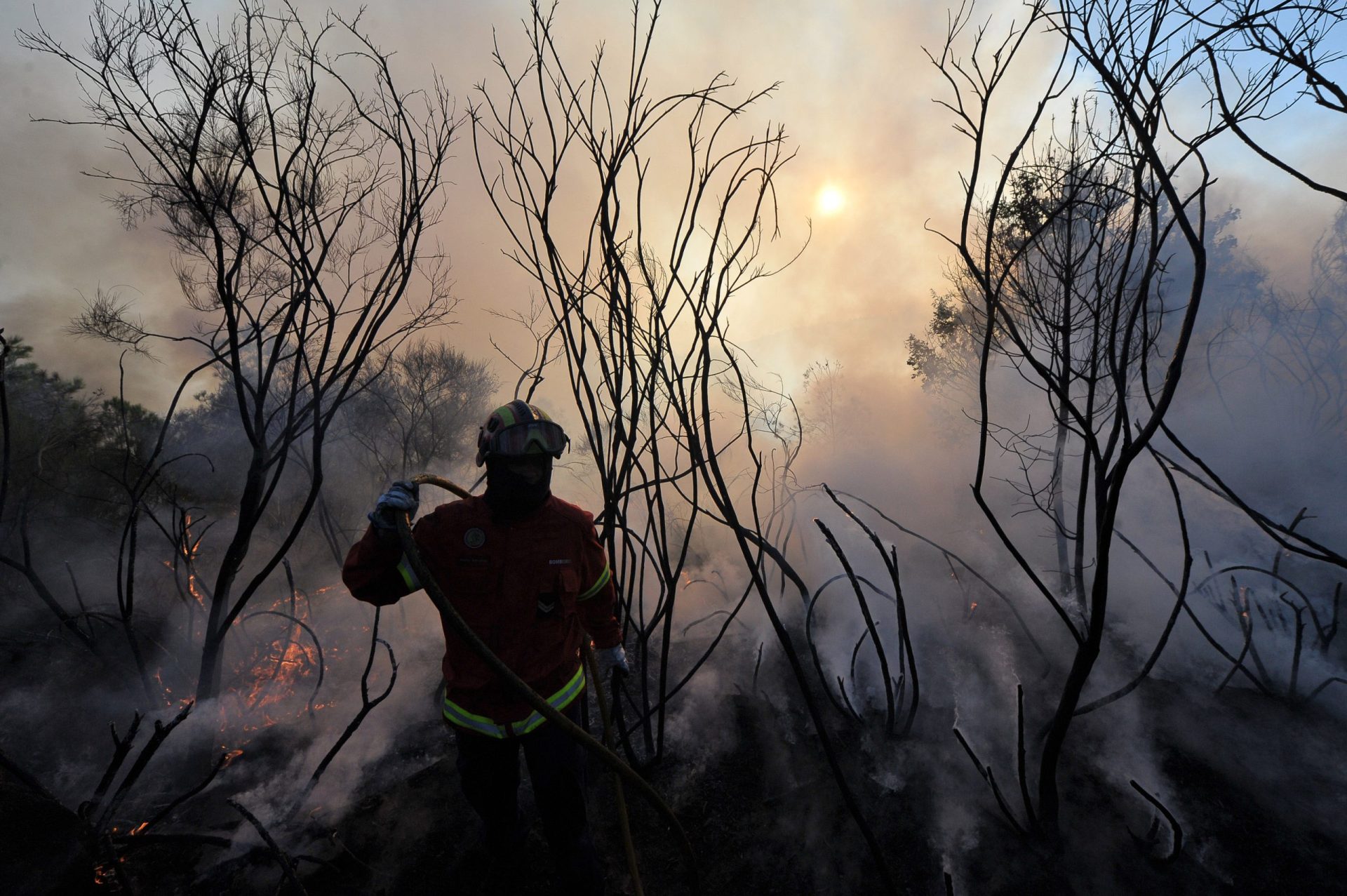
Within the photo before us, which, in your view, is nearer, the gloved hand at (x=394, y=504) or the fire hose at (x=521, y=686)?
the fire hose at (x=521, y=686)

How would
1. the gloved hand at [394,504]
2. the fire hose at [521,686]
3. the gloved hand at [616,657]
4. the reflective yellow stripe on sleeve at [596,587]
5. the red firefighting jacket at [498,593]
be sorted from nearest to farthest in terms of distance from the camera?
the fire hose at [521,686], the gloved hand at [394,504], the red firefighting jacket at [498,593], the reflective yellow stripe on sleeve at [596,587], the gloved hand at [616,657]

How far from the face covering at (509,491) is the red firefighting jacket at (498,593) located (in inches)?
2.1

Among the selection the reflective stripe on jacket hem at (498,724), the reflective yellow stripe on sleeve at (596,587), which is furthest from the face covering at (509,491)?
the reflective stripe on jacket hem at (498,724)

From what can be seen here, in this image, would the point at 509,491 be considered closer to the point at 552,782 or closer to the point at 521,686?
the point at 521,686

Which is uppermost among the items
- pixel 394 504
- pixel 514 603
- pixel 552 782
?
pixel 394 504

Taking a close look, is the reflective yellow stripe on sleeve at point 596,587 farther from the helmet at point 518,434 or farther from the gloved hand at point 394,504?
the gloved hand at point 394,504

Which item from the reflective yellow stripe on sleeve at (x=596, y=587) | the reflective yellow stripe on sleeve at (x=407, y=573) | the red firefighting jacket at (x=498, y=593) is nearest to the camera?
the reflective yellow stripe on sleeve at (x=407, y=573)

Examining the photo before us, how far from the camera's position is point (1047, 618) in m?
6.42

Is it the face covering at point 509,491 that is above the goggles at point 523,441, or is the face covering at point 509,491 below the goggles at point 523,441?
below

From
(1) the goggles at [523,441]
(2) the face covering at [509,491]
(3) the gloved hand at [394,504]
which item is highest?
(1) the goggles at [523,441]

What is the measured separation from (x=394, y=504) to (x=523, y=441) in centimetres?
69

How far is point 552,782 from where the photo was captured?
9.26 ft

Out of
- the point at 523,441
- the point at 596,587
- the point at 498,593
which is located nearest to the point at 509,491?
the point at 523,441

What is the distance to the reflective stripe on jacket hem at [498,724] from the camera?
2.78m
